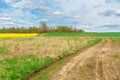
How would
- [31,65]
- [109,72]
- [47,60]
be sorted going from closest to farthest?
[109,72] → [31,65] → [47,60]

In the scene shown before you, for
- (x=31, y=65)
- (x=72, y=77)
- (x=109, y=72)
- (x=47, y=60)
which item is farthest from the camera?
(x=47, y=60)

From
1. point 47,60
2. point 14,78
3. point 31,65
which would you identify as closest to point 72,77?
point 14,78

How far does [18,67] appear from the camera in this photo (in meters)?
14.6

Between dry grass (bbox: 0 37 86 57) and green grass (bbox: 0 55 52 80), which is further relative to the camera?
dry grass (bbox: 0 37 86 57)

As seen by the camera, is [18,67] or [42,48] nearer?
[18,67]

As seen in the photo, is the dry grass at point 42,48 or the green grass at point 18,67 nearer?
the green grass at point 18,67

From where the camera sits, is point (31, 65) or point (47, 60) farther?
point (47, 60)

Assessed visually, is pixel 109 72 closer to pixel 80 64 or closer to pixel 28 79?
pixel 80 64

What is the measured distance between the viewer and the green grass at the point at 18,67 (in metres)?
12.7

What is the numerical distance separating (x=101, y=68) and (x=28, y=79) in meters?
4.21

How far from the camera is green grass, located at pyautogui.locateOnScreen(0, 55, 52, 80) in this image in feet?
41.6

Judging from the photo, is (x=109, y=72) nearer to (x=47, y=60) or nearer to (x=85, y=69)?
(x=85, y=69)

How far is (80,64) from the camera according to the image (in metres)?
15.4

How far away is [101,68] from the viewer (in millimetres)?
14109
